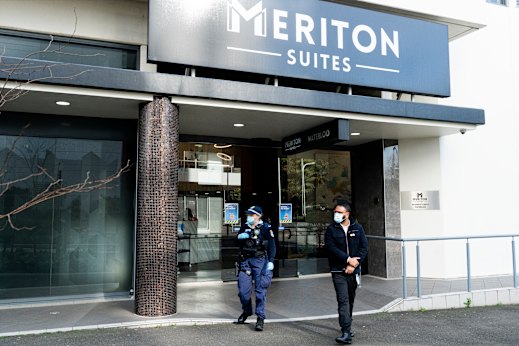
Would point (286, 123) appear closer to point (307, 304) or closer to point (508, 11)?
point (307, 304)

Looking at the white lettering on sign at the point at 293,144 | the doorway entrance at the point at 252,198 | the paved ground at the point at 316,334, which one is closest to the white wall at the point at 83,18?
the doorway entrance at the point at 252,198

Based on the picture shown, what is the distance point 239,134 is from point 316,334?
5372 mm

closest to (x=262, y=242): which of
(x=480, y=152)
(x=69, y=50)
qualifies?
(x=69, y=50)

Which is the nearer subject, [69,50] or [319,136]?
A: [69,50]

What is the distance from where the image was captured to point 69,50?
862 centimetres

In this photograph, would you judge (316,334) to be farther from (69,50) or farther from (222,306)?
(69,50)

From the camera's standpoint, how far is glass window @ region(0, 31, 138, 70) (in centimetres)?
823

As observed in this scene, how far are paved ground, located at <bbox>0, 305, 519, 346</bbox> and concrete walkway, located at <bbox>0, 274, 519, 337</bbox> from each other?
0.28 meters

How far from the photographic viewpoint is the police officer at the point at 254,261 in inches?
254

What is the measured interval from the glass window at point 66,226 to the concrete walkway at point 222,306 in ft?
1.53

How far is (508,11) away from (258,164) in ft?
26.1

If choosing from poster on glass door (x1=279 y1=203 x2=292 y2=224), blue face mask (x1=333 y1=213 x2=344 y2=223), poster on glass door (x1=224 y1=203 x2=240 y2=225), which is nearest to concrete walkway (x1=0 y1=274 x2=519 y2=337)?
poster on glass door (x1=224 y1=203 x2=240 y2=225)

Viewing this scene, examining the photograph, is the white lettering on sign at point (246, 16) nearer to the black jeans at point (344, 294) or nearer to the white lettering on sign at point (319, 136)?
the white lettering on sign at point (319, 136)

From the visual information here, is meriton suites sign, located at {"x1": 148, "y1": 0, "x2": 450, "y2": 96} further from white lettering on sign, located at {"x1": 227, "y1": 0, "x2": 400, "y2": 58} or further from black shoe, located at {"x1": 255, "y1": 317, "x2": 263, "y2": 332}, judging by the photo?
black shoe, located at {"x1": 255, "y1": 317, "x2": 263, "y2": 332}
